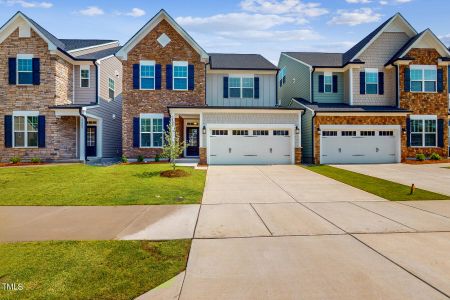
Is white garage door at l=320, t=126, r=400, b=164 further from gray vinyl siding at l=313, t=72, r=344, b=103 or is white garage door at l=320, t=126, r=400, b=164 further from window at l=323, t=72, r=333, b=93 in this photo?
window at l=323, t=72, r=333, b=93

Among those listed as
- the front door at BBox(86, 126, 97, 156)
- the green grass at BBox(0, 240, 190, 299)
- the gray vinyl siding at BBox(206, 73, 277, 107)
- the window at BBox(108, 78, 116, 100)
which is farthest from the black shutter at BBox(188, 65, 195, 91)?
the green grass at BBox(0, 240, 190, 299)

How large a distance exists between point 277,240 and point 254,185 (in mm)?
5857

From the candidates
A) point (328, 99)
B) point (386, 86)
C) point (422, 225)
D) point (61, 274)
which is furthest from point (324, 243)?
point (386, 86)

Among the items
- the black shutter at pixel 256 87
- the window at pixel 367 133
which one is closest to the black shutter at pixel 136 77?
the black shutter at pixel 256 87

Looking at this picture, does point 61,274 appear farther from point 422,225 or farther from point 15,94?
point 15,94

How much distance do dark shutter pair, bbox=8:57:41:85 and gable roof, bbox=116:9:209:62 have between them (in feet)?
16.8

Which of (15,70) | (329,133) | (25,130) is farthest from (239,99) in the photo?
(15,70)

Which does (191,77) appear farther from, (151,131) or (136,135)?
(136,135)

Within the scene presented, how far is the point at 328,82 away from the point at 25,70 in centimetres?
2194

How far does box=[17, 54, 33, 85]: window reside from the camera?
674 inches

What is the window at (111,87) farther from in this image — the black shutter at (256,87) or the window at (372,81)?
the window at (372,81)

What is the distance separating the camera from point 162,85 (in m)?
18.5

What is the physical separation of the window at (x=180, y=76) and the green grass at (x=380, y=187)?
1098cm

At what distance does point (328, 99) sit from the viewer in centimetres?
2089
